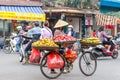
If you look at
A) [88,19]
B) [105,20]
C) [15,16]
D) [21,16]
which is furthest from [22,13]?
[105,20]

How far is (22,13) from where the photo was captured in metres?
29.3

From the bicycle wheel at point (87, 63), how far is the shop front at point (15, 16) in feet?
54.8

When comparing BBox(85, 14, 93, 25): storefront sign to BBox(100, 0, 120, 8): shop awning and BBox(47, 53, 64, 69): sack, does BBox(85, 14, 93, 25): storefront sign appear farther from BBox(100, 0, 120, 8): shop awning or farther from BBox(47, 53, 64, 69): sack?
BBox(47, 53, 64, 69): sack

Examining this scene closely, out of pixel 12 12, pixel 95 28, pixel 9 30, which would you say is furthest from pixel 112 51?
pixel 95 28

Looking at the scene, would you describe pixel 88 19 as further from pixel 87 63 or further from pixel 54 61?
pixel 54 61

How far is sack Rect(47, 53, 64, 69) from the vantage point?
11219mm

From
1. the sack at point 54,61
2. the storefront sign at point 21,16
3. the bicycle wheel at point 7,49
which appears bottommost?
the bicycle wheel at point 7,49

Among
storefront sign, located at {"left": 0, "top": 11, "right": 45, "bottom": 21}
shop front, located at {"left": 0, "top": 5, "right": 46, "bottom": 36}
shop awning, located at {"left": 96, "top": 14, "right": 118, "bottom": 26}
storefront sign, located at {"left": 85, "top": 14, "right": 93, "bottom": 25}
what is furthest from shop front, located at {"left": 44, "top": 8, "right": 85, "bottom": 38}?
storefront sign, located at {"left": 0, "top": 11, "right": 45, "bottom": 21}

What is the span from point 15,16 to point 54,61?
18.0 meters

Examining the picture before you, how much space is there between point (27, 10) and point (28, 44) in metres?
14.5

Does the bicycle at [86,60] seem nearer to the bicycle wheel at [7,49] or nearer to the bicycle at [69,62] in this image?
the bicycle at [69,62]

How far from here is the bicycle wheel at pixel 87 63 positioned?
1208 cm

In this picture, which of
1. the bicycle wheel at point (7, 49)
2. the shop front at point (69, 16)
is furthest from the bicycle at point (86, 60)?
the shop front at point (69, 16)

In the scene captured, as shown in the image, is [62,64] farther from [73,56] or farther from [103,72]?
[103,72]
